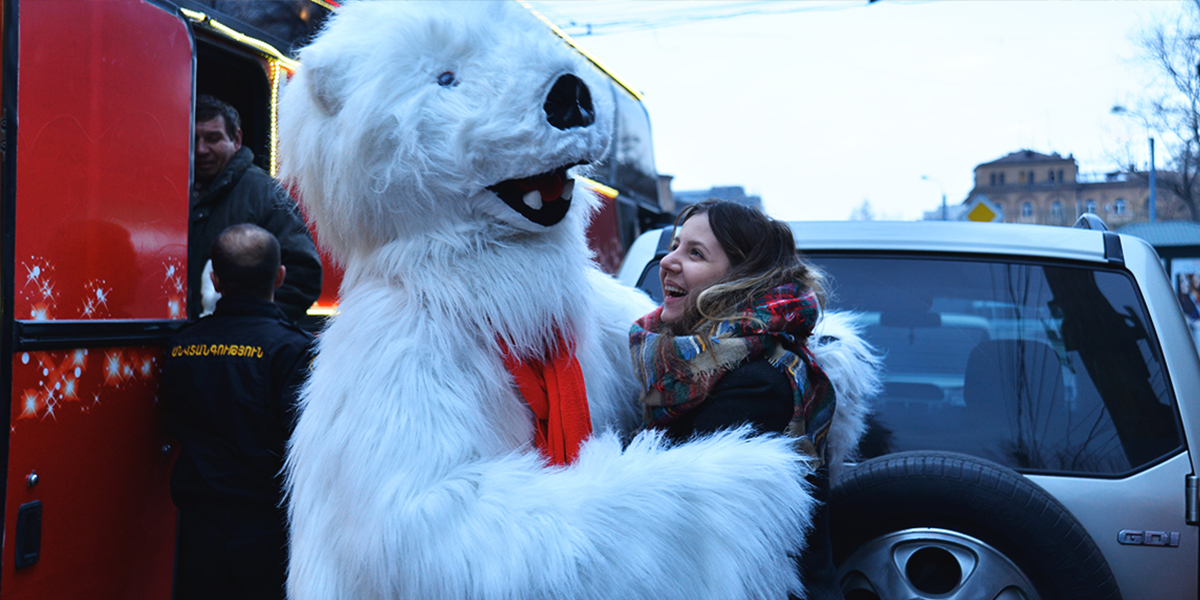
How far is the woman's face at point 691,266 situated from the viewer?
6.70ft

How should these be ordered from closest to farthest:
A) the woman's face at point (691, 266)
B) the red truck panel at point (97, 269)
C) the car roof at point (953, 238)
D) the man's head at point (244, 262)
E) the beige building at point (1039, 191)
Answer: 1. the woman's face at point (691, 266)
2. the red truck panel at point (97, 269)
3. the car roof at point (953, 238)
4. the man's head at point (244, 262)
5. the beige building at point (1039, 191)

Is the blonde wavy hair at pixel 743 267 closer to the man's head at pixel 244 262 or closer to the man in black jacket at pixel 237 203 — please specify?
the man's head at pixel 244 262

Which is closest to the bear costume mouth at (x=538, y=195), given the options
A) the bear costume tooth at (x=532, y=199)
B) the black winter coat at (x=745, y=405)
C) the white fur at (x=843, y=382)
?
the bear costume tooth at (x=532, y=199)

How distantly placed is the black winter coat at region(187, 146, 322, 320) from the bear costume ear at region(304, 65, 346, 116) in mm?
2100

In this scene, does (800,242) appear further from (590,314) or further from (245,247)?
(245,247)

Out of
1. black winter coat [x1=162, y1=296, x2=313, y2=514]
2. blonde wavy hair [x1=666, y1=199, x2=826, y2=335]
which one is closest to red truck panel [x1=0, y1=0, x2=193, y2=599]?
black winter coat [x1=162, y1=296, x2=313, y2=514]

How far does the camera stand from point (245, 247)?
3.30 metres

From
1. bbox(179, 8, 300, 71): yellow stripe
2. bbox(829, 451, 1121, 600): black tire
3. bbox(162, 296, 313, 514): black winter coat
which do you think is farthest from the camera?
bbox(179, 8, 300, 71): yellow stripe

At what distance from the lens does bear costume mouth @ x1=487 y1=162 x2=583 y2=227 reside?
1.84m

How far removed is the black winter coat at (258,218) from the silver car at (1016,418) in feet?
5.49

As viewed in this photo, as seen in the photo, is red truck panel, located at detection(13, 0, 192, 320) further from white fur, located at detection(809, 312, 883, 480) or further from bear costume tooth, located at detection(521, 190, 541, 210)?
white fur, located at detection(809, 312, 883, 480)

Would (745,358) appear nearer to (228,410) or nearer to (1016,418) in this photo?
(1016,418)

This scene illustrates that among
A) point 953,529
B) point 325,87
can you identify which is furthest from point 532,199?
point 953,529

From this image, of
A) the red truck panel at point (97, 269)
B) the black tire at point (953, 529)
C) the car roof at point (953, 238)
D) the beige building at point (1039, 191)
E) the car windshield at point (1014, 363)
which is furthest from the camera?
the beige building at point (1039, 191)
